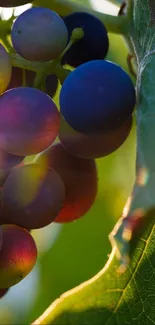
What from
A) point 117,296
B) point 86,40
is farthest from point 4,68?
point 117,296

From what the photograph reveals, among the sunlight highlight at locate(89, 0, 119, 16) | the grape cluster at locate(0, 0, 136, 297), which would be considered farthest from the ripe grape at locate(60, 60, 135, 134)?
the sunlight highlight at locate(89, 0, 119, 16)

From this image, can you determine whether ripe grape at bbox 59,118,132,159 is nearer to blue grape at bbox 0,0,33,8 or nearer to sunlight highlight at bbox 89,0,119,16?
blue grape at bbox 0,0,33,8

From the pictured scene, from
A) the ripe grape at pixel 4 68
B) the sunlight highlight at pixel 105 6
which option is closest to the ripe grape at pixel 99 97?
the ripe grape at pixel 4 68

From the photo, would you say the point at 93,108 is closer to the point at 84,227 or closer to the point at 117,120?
the point at 117,120

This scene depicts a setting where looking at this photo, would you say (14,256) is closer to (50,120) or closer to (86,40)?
(50,120)

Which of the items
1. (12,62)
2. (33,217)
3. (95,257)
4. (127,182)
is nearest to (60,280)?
(95,257)

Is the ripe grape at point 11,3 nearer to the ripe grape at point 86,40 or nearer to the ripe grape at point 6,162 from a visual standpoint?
the ripe grape at point 86,40
